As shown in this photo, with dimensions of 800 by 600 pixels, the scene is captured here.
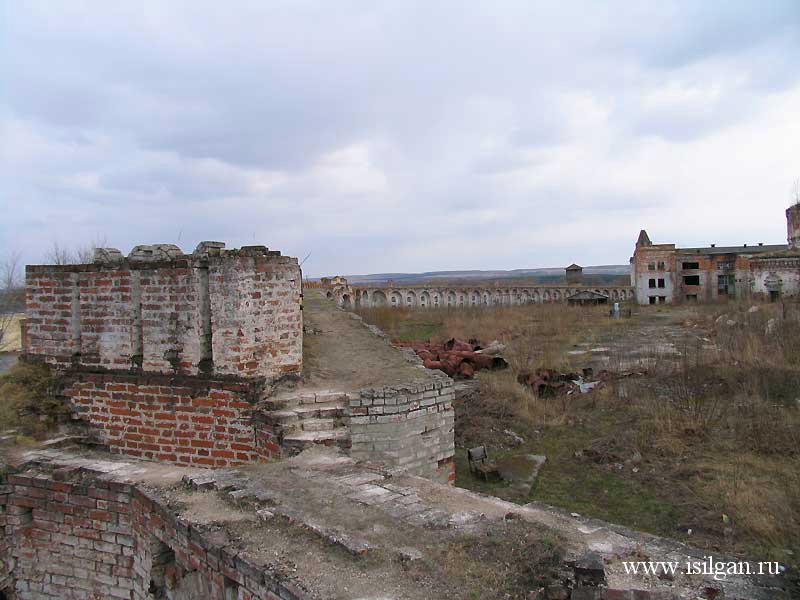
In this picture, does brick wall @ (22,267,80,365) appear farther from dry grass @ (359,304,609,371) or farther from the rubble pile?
dry grass @ (359,304,609,371)

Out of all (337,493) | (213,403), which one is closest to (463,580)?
(337,493)

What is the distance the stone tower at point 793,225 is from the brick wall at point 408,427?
36.6 metres

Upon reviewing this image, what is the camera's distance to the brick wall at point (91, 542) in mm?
3719

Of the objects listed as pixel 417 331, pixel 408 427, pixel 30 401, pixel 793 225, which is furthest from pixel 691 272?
pixel 30 401

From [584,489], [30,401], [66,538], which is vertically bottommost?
[584,489]

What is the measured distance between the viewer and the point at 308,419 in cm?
540

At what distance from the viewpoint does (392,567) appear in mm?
2838

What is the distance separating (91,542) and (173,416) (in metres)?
1.48

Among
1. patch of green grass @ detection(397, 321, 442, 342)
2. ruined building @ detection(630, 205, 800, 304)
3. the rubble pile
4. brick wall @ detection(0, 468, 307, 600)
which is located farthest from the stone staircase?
ruined building @ detection(630, 205, 800, 304)

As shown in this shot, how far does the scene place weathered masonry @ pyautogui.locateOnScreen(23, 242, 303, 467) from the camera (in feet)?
18.4

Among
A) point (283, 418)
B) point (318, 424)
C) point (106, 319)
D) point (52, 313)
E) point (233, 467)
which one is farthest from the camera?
point (52, 313)

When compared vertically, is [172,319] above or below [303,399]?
above

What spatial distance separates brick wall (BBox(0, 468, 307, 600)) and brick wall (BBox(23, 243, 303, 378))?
1.54m

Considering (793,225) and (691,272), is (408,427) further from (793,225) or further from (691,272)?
(793,225)
